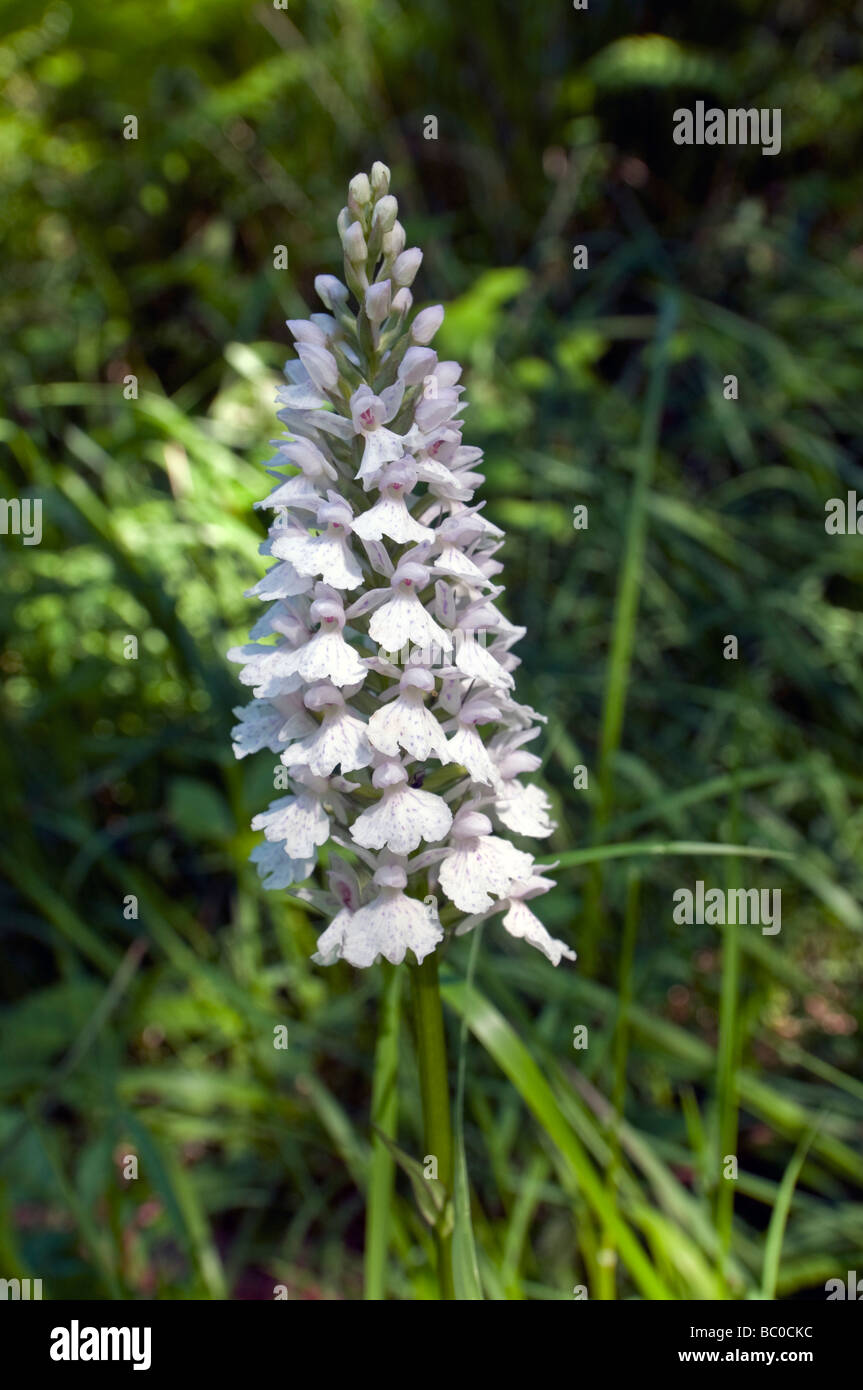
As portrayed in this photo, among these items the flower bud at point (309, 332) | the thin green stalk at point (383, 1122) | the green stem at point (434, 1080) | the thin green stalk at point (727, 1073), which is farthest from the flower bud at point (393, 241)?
the thin green stalk at point (727, 1073)

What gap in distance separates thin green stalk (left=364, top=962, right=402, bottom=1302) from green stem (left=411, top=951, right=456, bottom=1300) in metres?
0.14

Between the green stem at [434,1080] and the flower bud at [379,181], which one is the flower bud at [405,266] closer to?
the flower bud at [379,181]

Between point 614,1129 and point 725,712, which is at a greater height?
point 725,712

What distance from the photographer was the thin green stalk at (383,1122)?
53.2 inches

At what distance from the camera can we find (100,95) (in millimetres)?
5578

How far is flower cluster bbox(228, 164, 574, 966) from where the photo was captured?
1091 mm

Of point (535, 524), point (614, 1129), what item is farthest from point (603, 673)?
point (614, 1129)

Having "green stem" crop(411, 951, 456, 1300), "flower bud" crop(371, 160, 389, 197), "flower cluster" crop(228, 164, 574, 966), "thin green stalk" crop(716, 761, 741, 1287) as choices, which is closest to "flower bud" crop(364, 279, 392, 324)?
"flower cluster" crop(228, 164, 574, 966)

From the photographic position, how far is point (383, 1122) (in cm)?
136

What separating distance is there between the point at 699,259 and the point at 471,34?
171cm

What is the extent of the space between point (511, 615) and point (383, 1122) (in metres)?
2.37

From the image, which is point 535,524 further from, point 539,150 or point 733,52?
point 733,52

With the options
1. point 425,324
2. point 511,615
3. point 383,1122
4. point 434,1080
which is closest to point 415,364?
point 425,324

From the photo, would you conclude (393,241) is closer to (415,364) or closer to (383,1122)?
(415,364)
